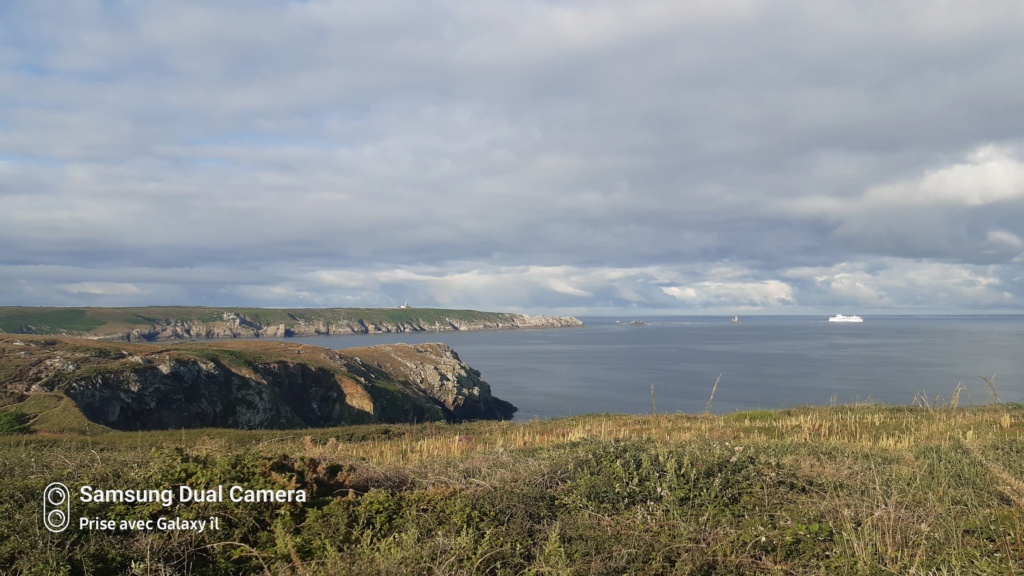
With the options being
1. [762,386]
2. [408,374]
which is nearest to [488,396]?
[408,374]

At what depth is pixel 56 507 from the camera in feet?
21.5

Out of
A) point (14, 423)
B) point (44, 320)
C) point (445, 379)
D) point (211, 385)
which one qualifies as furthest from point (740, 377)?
point (44, 320)

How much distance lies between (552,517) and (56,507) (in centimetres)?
586

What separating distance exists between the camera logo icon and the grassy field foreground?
104 mm

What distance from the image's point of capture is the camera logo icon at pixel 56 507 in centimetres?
619

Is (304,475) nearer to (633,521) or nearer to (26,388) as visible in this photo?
(633,521)

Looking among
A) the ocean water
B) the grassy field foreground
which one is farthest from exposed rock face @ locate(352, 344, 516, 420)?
the grassy field foreground

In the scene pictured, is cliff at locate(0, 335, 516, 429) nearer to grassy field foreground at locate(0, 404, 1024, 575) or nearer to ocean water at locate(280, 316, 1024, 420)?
ocean water at locate(280, 316, 1024, 420)

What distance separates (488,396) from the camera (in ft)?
242

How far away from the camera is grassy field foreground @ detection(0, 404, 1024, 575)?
6.01 m

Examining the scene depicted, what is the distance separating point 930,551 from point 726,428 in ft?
51.0

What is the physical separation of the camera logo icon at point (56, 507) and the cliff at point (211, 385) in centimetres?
2681

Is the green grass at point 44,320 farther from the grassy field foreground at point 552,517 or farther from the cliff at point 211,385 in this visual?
the grassy field foreground at point 552,517

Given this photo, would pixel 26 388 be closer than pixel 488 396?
Yes
